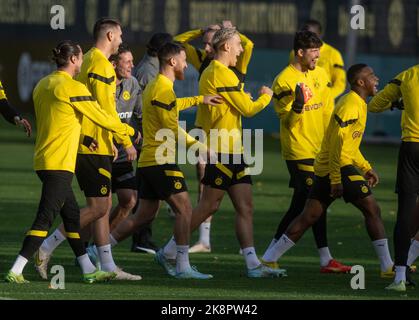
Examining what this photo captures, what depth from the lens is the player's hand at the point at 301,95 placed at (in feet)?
43.6

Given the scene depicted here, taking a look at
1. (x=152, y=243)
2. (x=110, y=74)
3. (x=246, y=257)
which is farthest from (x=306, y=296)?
(x=152, y=243)

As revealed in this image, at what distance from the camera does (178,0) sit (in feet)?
115

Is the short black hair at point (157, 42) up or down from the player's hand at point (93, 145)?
up

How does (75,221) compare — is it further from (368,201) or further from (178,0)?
(178,0)

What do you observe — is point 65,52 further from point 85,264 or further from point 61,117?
point 85,264

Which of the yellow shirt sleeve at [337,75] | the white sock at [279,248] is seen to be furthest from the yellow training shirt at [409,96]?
the yellow shirt sleeve at [337,75]

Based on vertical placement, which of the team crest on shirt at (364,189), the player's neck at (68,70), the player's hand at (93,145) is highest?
the player's neck at (68,70)

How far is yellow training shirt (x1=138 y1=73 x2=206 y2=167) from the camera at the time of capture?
1271cm

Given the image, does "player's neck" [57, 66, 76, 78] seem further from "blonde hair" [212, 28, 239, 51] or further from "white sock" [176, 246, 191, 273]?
"white sock" [176, 246, 191, 273]

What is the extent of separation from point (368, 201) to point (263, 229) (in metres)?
4.54

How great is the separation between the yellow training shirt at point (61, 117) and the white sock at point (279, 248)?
234 centimetres

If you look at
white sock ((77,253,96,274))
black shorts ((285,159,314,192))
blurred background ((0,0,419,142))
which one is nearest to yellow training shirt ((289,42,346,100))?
black shorts ((285,159,314,192))

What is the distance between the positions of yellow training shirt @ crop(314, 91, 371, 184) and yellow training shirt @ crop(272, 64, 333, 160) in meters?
0.80

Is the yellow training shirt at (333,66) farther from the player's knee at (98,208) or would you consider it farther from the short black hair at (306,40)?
the player's knee at (98,208)
